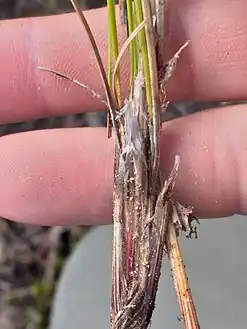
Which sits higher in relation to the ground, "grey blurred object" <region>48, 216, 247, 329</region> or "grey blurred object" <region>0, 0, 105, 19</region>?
"grey blurred object" <region>0, 0, 105, 19</region>

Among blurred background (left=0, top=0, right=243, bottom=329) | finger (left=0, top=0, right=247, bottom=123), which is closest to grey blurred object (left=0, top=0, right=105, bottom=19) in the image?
blurred background (left=0, top=0, right=243, bottom=329)

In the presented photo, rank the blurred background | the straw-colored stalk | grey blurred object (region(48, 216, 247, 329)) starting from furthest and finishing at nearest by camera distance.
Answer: the blurred background < grey blurred object (region(48, 216, 247, 329)) < the straw-colored stalk

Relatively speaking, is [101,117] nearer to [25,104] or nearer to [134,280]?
[25,104]

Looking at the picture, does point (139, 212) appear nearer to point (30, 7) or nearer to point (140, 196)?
point (140, 196)

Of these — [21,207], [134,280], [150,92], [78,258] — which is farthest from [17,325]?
[150,92]

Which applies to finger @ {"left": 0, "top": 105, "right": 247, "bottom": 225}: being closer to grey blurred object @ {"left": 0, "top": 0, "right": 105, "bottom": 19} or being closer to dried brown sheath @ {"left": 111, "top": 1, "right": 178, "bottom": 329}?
dried brown sheath @ {"left": 111, "top": 1, "right": 178, "bottom": 329}

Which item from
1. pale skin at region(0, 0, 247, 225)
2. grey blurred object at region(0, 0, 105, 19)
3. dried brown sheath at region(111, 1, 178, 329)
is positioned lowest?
dried brown sheath at region(111, 1, 178, 329)

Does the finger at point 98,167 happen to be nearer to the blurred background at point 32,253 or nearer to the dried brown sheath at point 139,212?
the dried brown sheath at point 139,212

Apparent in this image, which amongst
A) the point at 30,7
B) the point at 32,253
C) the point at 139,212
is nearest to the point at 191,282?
the point at 32,253
